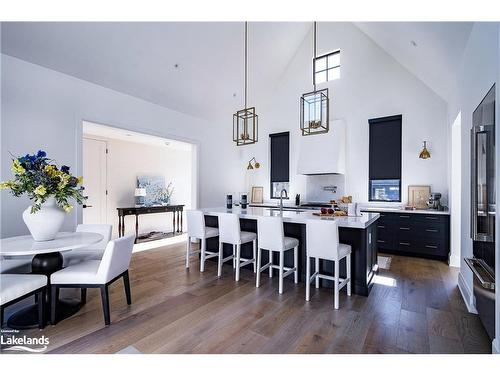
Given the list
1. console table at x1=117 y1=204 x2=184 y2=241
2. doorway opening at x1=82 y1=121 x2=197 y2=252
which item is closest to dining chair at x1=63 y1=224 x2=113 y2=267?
doorway opening at x1=82 y1=121 x2=197 y2=252

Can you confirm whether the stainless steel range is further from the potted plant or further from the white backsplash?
the white backsplash

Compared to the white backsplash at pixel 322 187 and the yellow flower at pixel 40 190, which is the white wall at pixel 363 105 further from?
the yellow flower at pixel 40 190

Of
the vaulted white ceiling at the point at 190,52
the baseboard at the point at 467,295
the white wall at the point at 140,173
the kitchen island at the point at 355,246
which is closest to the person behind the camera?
the baseboard at the point at 467,295

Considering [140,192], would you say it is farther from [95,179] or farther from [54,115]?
[54,115]

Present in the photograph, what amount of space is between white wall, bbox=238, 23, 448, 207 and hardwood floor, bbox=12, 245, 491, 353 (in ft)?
7.91

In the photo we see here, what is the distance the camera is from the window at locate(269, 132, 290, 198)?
6.65 meters

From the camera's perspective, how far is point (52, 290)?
223 cm

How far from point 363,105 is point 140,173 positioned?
597cm

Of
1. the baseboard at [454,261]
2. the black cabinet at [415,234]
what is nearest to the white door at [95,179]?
the black cabinet at [415,234]

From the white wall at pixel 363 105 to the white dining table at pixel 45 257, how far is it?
5021 mm

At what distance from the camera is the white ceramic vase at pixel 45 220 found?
91.0 inches
